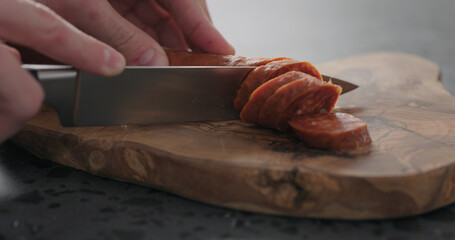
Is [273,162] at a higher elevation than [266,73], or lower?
lower

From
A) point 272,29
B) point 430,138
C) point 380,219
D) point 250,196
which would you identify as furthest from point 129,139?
point 272,29

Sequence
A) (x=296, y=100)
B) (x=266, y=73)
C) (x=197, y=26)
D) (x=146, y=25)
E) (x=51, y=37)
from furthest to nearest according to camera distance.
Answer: (x=146, y=25)
(x=197, y=26)
(x=266, y=73)
(x=296, y=100)
(x=51, y=37)

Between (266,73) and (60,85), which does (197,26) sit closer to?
(266,73)

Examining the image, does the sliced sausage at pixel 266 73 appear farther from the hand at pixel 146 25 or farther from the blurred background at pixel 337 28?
the blurred background at pixel 337 28

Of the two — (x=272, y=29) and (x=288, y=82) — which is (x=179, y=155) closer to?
(x=288, y=82)

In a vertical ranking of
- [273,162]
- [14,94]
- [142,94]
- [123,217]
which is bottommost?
[123,217]

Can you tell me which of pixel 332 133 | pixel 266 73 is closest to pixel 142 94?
pixel 266 73

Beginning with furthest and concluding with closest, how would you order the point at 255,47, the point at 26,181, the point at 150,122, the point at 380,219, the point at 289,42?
the point at 289,42
the point at 255,47
the point at 150,122
the point at 26,181
the point at 380,219

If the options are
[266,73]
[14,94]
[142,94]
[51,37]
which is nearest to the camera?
[14,94]
